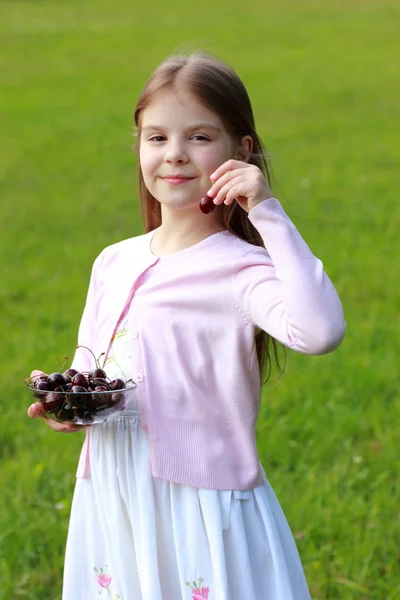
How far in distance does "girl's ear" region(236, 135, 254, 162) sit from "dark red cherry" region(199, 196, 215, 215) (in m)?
0.24

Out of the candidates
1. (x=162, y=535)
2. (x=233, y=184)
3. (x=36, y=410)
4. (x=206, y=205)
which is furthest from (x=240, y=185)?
(x=162, y=535)

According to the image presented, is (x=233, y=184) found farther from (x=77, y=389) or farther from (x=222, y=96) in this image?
(x=77, y=389)

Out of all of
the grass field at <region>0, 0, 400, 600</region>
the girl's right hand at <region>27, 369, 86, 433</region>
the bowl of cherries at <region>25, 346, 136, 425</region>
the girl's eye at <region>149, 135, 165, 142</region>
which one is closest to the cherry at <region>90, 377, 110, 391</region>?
the bowl of cherries at <region>25, 346, 136, 425</region>

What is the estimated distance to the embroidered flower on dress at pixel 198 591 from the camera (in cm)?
239

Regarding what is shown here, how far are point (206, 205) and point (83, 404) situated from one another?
48 cm

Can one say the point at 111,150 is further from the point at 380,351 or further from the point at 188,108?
the point at 188,108

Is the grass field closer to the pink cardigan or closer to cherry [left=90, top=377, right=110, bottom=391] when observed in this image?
the pink cardigan

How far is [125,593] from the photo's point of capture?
249cm

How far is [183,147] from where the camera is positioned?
2.39m

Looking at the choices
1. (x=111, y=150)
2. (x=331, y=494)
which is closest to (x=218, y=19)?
(x=111, y=150)

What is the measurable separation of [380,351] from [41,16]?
18.7 meters

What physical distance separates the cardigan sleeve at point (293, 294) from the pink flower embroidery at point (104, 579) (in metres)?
0.70

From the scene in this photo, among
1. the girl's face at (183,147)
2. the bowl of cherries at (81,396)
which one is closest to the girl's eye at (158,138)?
the girl's face at (183,147)

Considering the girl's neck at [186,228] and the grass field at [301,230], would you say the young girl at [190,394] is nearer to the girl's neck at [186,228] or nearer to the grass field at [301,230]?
the girl's neck at [186,228]
